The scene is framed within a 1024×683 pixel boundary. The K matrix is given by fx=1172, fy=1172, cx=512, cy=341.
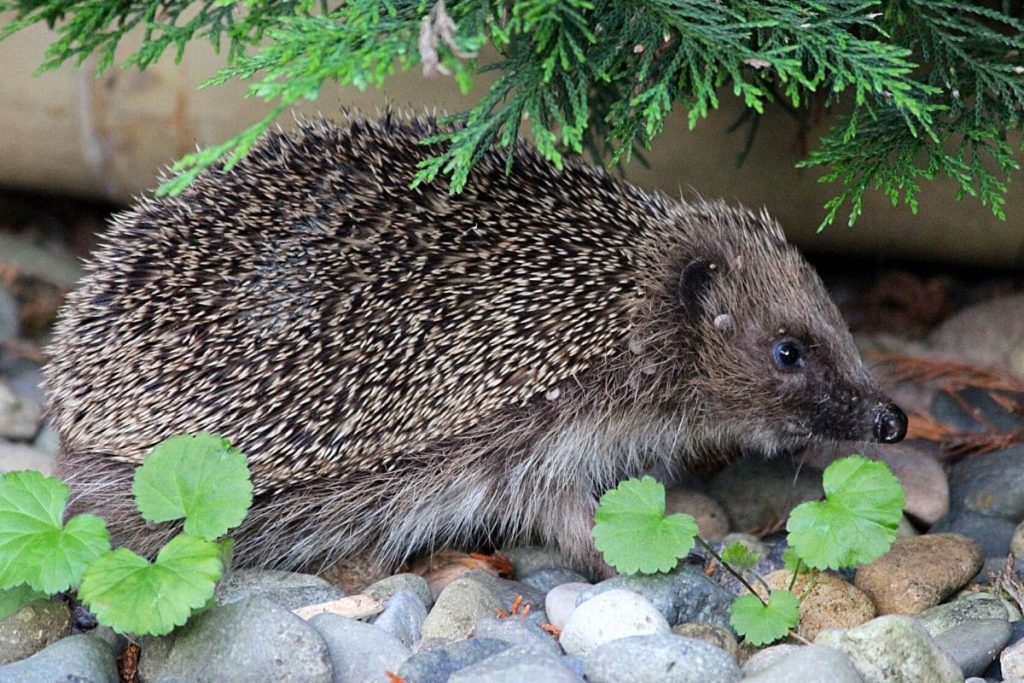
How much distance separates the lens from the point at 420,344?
3912mm

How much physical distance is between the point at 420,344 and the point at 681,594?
118 cm

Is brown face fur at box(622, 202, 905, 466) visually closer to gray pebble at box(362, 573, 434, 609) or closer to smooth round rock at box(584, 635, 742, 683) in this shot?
gray pebble at box(362, 573, 434, 609)

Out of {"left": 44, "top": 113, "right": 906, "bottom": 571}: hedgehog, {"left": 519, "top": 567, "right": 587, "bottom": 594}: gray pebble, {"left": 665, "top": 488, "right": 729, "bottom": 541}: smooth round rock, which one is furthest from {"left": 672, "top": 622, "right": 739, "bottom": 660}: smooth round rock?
{"left": 665, "top": 488, "right": 729, "bottom": 541}: smooth round rock

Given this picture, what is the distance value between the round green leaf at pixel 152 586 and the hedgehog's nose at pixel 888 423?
7.28 feet

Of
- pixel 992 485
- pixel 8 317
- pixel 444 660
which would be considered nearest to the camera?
pixel 444 660

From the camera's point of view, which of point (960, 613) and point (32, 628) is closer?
point (32, 628)

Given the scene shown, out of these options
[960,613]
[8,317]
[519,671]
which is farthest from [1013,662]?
[8,317]

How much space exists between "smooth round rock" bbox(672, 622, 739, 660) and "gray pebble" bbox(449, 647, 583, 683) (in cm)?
56

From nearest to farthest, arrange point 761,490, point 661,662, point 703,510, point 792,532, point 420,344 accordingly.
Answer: point 661,662 < point 792,532 < point 420,344 < point 703,510 < point 761,490

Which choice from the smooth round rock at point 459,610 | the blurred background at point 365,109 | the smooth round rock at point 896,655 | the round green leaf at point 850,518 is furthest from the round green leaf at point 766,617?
the blurred background at point 365,109

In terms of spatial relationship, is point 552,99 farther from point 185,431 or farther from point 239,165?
point 185,431

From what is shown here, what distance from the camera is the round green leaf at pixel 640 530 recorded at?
3389 mm

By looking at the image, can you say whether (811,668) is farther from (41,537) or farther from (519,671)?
(41,537)

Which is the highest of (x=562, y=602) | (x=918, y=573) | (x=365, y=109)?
(x=365, y=109)
